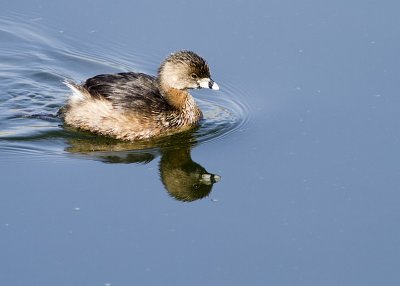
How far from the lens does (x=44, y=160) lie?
429 inches

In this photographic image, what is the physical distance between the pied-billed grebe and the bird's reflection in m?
0.14

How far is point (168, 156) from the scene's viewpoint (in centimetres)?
1123

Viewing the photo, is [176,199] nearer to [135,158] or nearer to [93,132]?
[135,158]

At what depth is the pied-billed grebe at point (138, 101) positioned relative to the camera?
38.0 ft

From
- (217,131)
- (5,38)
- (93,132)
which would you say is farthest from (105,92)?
(5,38)

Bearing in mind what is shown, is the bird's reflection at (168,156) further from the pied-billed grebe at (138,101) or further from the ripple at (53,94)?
the pied-billed grebe at (138,101)

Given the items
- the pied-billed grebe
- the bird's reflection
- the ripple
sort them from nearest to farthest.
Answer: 1. the bird's reflection
2. the ripple
3. the pied-billed grebe

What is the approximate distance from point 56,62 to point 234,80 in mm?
2227

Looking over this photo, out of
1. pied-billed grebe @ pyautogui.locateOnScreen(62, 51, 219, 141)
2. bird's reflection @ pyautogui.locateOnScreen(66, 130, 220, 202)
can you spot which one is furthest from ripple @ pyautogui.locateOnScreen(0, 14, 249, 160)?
pied-billed grebe @ pyautogui.locateOnScreen(62, 51, 219, 141)

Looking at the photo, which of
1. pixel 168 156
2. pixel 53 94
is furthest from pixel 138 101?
pixel 53 94

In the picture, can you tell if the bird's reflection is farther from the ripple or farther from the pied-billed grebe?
the pied-billed grebe

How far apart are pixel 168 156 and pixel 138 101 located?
786 millimetres

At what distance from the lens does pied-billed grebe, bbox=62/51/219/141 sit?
38.0 feet

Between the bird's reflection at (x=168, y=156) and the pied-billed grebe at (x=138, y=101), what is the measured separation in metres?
0.14
